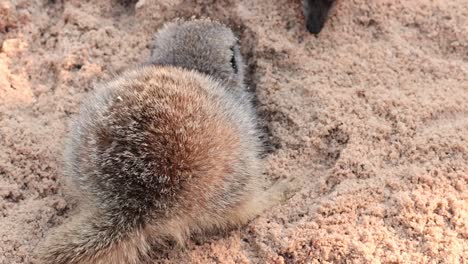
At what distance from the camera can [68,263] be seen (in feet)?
5.45

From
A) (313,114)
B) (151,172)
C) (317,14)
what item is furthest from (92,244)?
(317,14)

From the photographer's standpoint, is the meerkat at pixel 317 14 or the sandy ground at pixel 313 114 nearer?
the sandy ground at pixel 313 114

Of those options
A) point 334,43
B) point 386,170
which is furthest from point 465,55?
point 386,170

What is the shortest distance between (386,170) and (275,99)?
1.84 ft

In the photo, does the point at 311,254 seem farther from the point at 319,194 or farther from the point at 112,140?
the point at 112,140

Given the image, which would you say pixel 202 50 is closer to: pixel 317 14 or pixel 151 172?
pixel 317 14

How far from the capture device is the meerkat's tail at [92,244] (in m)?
1.66

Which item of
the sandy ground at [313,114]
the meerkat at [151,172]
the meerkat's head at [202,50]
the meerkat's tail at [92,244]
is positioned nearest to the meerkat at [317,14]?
the sandy ground at [313,114]

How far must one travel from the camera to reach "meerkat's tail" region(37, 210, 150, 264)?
1.66m

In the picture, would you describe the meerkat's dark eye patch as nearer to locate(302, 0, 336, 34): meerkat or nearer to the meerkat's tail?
locate(302, 0, 336, 34): meerkat

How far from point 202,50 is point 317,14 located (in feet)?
1.78

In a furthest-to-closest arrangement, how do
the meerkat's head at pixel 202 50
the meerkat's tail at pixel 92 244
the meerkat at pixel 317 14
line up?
1. the meerkat at pixel 317 14
2. the meerkat's head at pixel 202 50
3. the meerkat's tail at pixel 92 244

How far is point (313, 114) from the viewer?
214cm

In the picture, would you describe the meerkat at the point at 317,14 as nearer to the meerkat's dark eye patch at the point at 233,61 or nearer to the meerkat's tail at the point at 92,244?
the meerkat's dark eye patch at the point at 233,61
